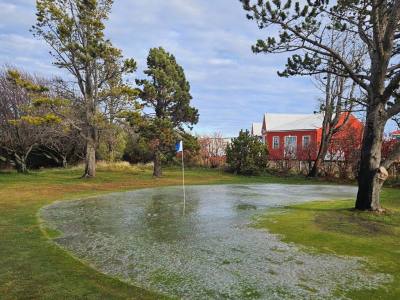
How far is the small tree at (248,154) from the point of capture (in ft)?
91.8

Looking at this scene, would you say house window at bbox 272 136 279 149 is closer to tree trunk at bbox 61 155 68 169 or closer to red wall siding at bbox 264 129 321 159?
red wall siding at bbox 264 129 321 159

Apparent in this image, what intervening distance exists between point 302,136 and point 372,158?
96.1ft

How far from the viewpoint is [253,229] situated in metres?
8.51

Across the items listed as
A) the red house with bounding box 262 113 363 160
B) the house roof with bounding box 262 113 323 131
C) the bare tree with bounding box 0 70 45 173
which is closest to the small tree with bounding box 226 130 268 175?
the red house with bounding box 262 113 363 160

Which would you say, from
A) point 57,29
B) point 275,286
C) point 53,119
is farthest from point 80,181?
point 275,286

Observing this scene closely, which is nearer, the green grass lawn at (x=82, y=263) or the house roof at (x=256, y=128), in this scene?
the green grass lawn at (x=82, y=263)

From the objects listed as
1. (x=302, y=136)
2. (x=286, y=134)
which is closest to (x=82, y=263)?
(x=302, y=136)

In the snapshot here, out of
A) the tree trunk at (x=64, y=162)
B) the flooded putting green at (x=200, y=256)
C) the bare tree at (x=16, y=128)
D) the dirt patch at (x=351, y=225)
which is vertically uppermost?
the bare tree at (x=16, y=128)

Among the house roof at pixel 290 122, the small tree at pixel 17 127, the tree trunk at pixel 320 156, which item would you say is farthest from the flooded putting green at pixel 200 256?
the house roof at pixel 290 122

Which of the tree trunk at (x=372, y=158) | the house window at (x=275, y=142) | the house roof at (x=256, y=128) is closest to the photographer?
the tree trunk at (x=372, y=158)

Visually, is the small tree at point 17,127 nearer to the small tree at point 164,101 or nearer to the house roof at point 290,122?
the small tree at point 164,101

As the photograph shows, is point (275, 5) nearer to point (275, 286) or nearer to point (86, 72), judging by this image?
point (275, 286)

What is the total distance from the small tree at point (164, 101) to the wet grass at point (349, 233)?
12960mm

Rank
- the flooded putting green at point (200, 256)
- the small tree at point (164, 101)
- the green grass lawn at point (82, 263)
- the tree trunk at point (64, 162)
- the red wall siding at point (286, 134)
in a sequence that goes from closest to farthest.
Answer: the green grass lawn at point (82, 263), the flooded putting green at point (200, 256), the small tree at point (164, 101), the tree trunk at point (64, 162), the red wall siding at point (286, 134)
